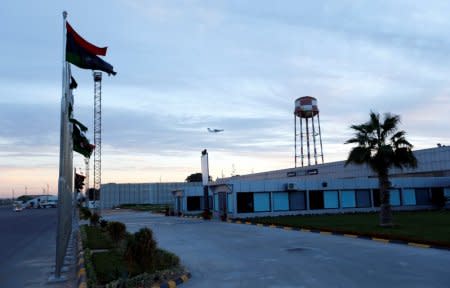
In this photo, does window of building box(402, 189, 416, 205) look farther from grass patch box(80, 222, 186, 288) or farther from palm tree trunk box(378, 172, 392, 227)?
grass patch box(80, 222, 186, 288)

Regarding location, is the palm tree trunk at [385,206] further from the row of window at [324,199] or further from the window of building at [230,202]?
the window of building at [230,202]

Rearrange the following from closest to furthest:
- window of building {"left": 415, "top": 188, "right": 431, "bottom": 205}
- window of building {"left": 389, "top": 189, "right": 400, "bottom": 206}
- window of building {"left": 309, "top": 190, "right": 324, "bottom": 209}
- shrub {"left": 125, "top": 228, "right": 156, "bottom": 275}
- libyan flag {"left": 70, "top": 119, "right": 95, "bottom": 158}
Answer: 1. shrub {"left": 125, "top": 228, "right": 156, "bottom": 275}
2. libyan flag {"left": 70, "top": 119, "right": 95, "bottom": 158}
3. window of building {"left": 309, "top": 190, "right": 324, "bottom": 209}
4. window of building {"left": 389, "top": 189, "right": 400, "bottom": 206}
5. window of building {"left": 415, "top": 188, "right": 431, "bottom": 205}

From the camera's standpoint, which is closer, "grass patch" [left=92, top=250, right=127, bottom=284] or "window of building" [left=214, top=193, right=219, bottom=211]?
"grass patch" [left=92, top=250, right=127, bottom=284]

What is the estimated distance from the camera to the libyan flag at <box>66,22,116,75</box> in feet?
43.1

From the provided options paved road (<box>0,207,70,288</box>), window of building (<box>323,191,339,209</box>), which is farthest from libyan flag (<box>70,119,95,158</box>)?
window of building (<box>323,191,339,209</box>)

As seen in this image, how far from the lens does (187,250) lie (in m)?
17.3

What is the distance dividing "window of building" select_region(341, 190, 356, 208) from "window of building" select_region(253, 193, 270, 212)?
28.5ft

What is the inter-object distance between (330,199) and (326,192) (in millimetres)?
814

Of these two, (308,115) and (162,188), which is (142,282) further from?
(162,188)

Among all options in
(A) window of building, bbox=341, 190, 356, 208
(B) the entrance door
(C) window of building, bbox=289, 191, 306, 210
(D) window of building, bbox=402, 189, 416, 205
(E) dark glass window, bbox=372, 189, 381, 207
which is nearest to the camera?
(B) the entrance door

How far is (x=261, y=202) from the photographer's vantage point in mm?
40281

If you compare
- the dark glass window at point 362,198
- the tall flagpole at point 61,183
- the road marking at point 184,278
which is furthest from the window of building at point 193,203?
the road marking at point 184,278

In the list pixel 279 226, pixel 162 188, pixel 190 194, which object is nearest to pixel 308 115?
pixel 190 194

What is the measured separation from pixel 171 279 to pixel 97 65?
725cm
